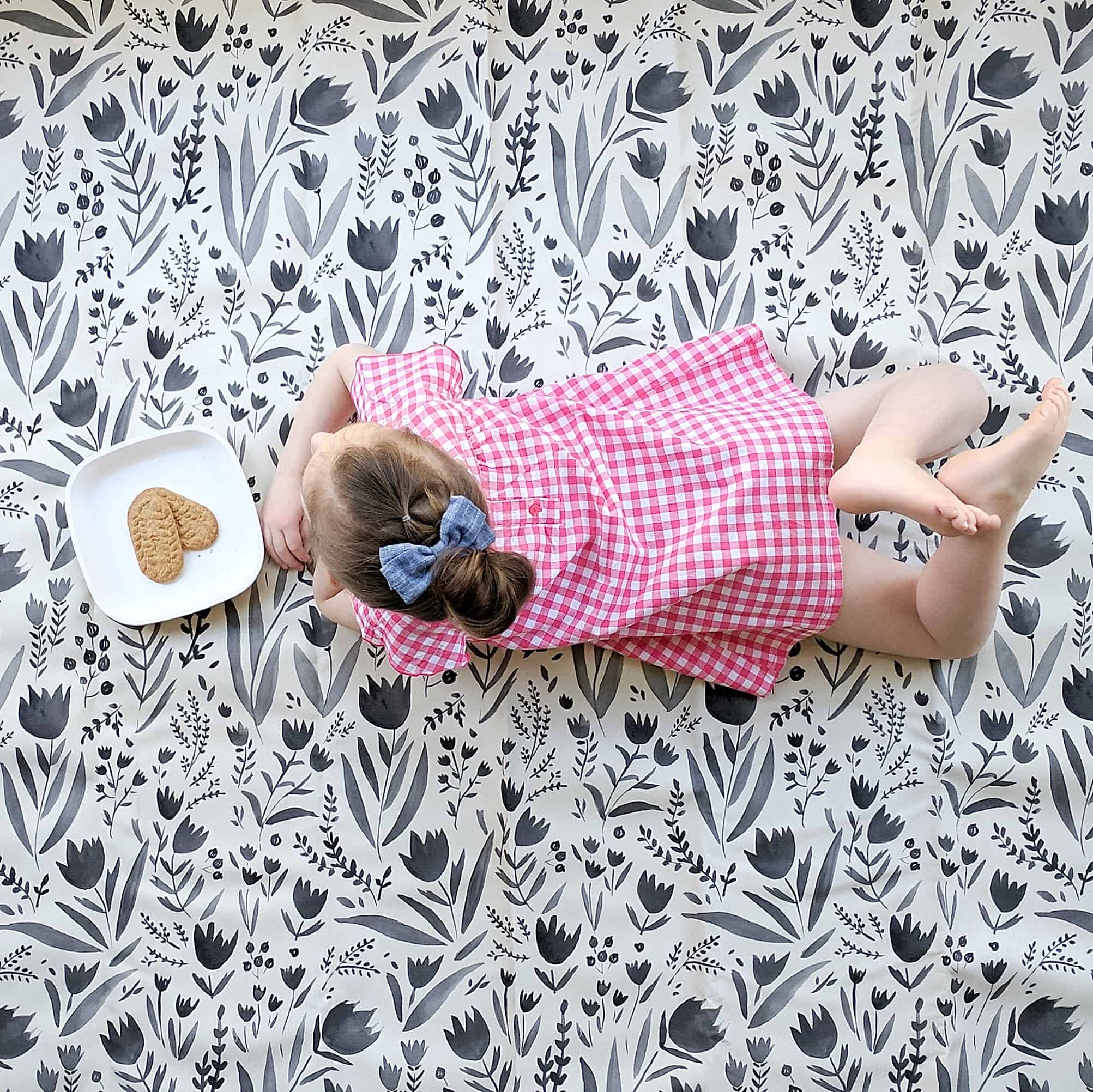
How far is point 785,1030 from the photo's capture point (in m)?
1.04

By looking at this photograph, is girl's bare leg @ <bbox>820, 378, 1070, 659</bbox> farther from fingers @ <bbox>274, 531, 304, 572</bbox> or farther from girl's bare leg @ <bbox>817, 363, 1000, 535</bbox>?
fingers @ <bbox>274, 531, 304, 572</bbox>

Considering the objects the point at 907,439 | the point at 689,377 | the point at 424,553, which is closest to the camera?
the point at 424,553

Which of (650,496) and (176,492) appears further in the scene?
(176,492)

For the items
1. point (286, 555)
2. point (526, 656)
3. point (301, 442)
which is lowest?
point (526, 656)

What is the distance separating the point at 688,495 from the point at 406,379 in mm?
310

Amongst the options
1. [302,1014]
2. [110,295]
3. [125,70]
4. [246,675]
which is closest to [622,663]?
[246,675]

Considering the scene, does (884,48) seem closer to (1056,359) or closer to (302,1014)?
(1056,359)

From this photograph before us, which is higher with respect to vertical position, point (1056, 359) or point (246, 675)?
point (1056, 359)

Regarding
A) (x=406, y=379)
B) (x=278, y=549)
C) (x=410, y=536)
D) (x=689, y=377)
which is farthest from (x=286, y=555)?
(x=689, y=377)

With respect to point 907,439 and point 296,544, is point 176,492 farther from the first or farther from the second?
point 907,439

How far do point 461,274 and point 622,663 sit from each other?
484 mm

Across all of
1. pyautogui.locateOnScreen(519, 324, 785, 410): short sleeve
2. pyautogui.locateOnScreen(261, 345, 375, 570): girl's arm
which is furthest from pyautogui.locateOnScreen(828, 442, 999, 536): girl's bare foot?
pyautogui.locateOnScreen(261, 345, 375, 570): girl's arm

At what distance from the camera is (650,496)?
0.96 meters

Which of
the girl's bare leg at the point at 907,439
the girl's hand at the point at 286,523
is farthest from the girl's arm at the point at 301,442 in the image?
the girl's bare leg at the point at 907,439
